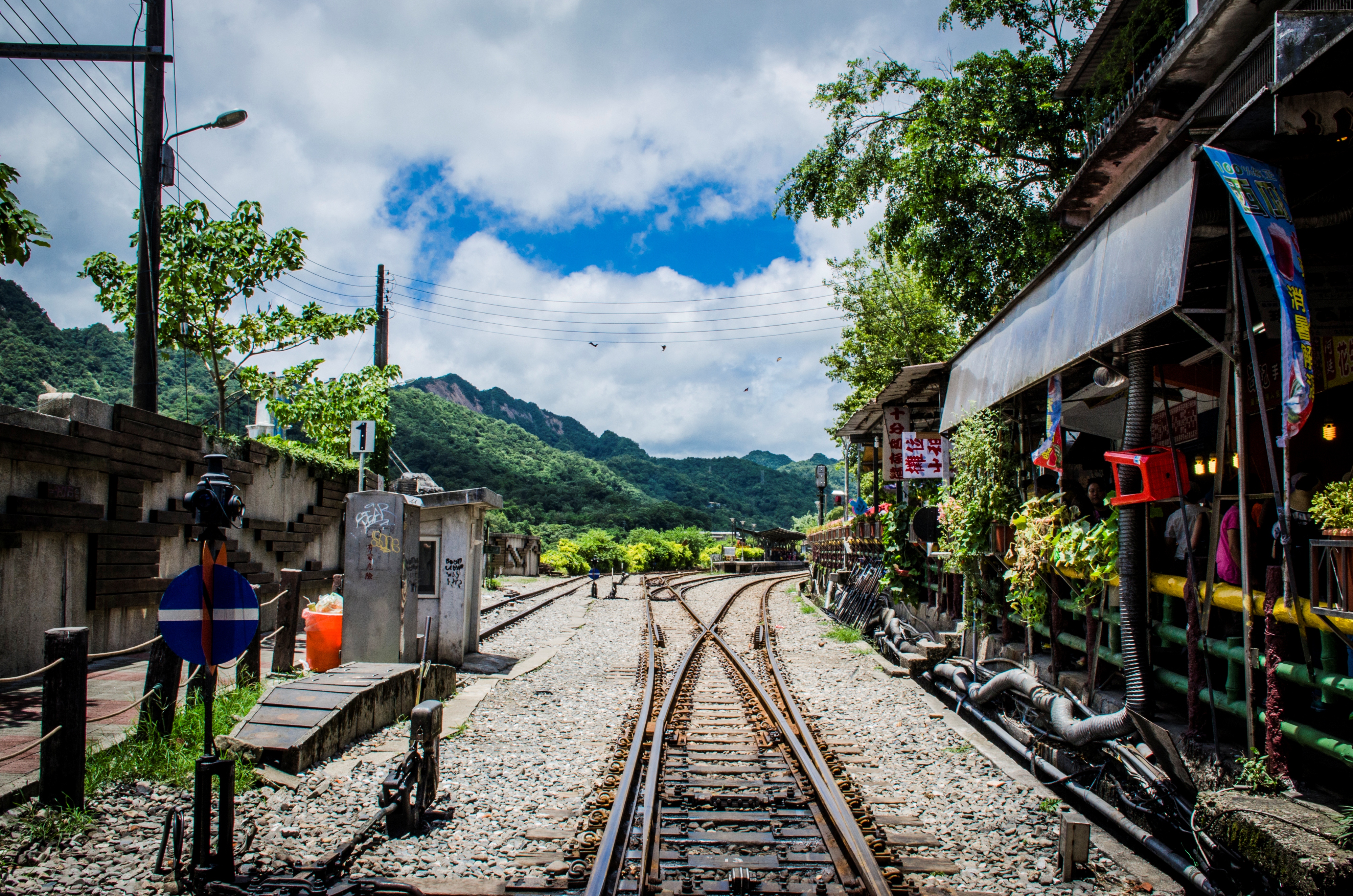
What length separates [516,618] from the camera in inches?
631

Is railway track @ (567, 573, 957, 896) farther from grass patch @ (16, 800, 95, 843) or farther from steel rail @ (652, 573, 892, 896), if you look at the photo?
grass patch @ (16, 800, 95, 843)

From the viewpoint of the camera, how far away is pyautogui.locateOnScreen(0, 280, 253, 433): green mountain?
76.1 ft

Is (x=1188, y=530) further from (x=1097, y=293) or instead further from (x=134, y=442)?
(x=134, y=442)

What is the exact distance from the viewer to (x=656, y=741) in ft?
21.7

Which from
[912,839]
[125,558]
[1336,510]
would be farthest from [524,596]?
[1336,510]

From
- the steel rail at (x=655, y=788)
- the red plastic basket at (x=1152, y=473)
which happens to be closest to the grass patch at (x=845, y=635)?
the steel rail at (x=655, y=788)

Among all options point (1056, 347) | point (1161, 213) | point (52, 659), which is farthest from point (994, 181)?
point (52, 659)

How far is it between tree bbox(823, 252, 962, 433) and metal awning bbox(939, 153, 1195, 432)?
16275 mm

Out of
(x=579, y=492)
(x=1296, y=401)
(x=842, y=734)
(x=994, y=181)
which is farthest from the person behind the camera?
(x=579, y=492)

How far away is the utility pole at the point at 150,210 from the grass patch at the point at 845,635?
1140 cm

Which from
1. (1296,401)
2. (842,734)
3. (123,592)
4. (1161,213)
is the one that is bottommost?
(842,734)

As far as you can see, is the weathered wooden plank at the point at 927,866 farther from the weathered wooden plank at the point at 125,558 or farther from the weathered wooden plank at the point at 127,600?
the weathered wooden plank at the point at 125,558

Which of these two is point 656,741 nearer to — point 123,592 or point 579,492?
point 123,592

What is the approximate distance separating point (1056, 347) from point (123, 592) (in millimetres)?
11337
